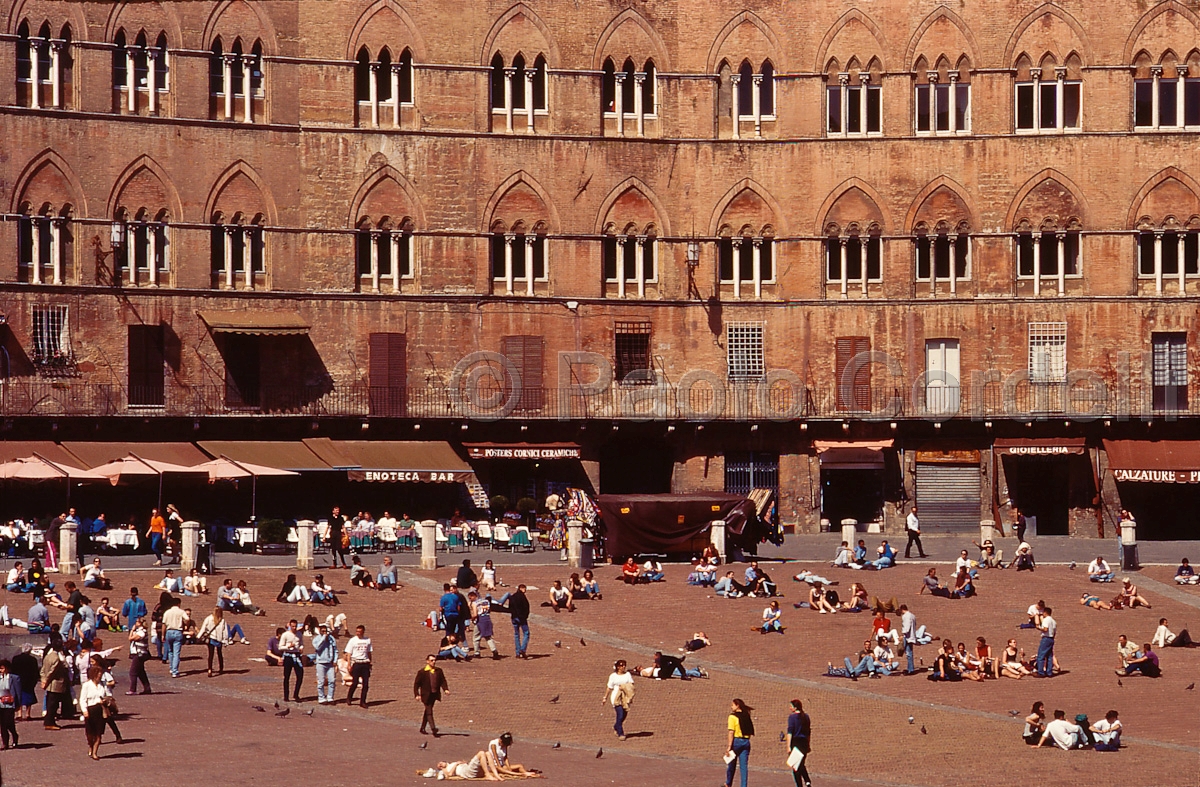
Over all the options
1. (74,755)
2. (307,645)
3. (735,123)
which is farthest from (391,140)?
(74,755)

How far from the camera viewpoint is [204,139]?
66938 millimetres

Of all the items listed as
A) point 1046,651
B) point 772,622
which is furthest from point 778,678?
point 1046,651

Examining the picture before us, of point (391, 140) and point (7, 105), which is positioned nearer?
point (7, 105)

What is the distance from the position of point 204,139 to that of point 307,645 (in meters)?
23.9

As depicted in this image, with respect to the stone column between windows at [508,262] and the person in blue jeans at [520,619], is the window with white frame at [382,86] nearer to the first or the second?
the stone column between windows at [508,262]

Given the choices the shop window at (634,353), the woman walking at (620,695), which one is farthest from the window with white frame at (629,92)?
the woman walking at (620,695)

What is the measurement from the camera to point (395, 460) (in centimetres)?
6706

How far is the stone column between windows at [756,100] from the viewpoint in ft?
233

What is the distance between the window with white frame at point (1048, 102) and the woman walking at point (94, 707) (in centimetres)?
4105

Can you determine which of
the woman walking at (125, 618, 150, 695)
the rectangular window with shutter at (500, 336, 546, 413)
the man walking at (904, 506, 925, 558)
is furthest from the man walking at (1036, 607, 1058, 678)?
the rectangular window with shutter at (500, 336, 546, 413)

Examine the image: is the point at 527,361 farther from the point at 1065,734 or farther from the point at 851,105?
the point at 1065,734

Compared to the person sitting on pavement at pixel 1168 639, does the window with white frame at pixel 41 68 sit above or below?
above

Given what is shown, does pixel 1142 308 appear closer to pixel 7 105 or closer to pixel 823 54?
pixel 823 54

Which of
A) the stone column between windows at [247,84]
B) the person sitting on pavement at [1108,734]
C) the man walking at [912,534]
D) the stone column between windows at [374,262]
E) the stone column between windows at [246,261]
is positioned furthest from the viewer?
the stone column between windows at [374,262]
